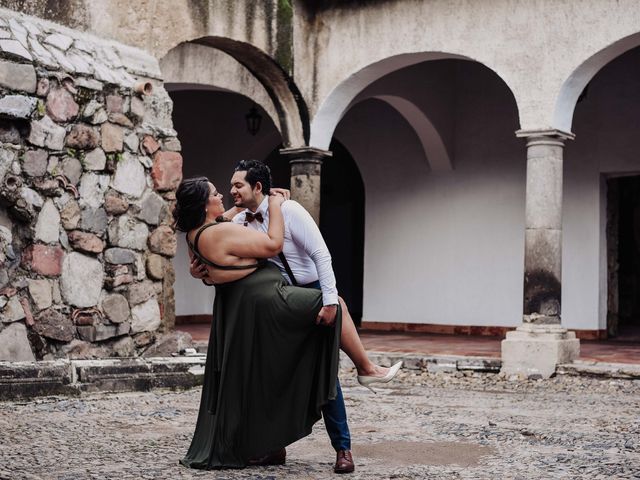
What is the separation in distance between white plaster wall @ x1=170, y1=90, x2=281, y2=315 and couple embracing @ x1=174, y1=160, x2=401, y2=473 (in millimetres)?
10096

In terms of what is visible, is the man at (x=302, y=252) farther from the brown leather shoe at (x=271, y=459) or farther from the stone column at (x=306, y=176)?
the stone column at (x=306, y=176)

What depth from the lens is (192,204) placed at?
475cm

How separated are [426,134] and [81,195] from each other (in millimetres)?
6707

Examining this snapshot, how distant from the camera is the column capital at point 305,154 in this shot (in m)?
11.3

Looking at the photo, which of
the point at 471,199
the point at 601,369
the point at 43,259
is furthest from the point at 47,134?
the point at 471,199

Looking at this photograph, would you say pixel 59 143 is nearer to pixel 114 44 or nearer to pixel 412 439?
pixel 114 44

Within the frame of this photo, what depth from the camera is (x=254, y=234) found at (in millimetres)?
4598

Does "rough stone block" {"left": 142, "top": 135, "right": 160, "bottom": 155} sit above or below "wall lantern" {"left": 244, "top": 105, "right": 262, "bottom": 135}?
below

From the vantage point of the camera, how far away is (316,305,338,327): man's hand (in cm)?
445

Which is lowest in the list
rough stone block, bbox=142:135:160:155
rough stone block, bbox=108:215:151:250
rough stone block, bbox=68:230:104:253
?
rough stone block, bbox=68:230:104:253

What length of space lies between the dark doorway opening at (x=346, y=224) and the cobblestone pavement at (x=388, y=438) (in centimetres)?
739

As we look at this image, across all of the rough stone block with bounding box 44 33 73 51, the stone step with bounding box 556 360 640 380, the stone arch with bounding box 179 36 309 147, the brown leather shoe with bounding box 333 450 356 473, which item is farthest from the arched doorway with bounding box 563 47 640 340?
the brown leather shoe with bounding box 333 450 356 473

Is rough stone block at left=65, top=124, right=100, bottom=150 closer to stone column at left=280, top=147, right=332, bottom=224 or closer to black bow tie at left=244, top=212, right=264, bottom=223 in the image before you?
black bow tie at left=244, top=212, right=264, bottom=223

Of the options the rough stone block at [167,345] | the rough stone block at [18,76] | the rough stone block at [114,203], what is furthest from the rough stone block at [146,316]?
the rough stone block at [18,76]
